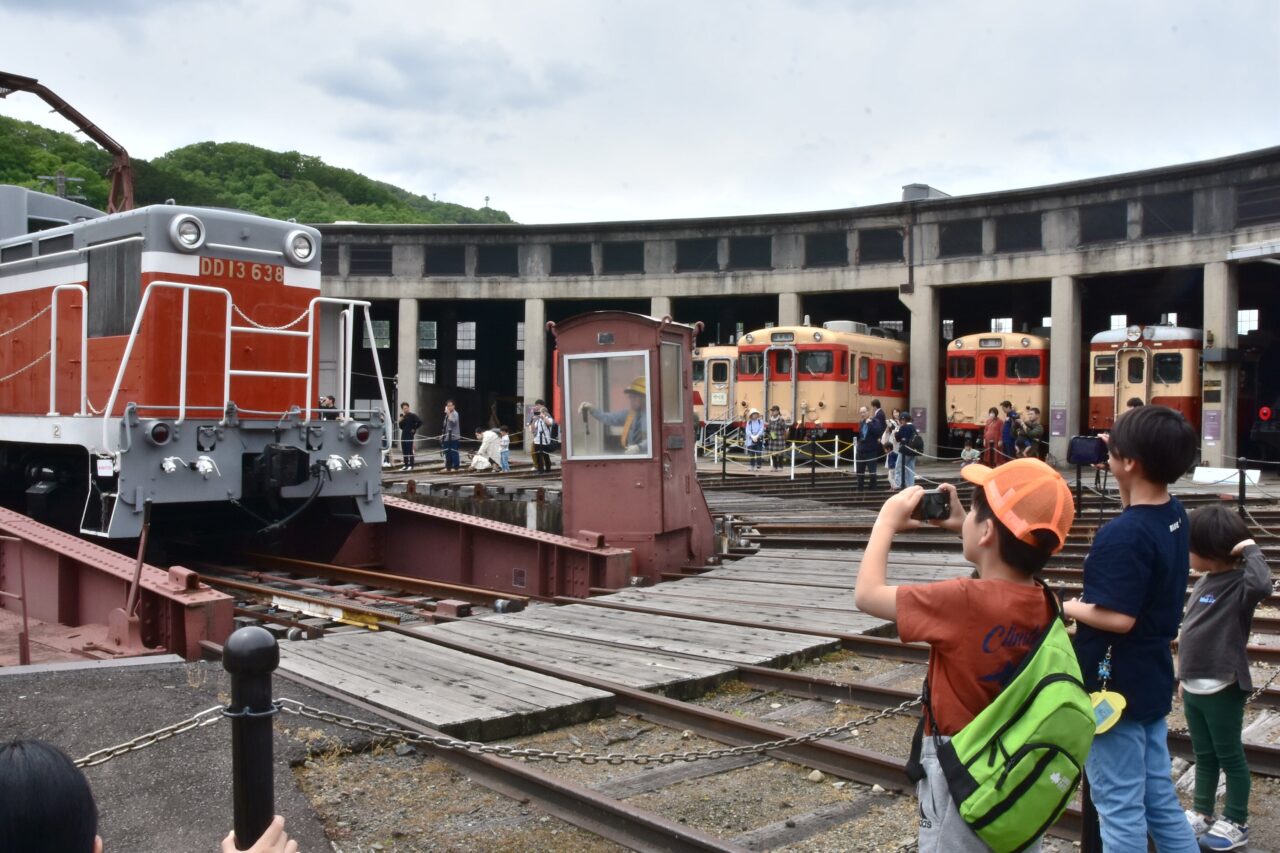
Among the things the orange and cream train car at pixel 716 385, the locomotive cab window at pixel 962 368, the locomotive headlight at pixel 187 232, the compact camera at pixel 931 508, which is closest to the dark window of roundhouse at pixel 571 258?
the orange and cream train car at pixel 716 385

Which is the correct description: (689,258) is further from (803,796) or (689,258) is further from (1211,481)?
(803,796)

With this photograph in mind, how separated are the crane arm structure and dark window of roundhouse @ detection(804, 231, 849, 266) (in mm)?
21040

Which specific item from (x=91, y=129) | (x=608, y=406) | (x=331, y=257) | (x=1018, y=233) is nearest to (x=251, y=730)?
(x=608, y=406)

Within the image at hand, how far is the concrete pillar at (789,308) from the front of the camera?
32781 millimetres

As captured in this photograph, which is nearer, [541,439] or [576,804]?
[576,804]

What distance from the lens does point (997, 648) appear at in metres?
2.80

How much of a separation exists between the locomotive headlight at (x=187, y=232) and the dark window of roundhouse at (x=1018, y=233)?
2424 centimetres

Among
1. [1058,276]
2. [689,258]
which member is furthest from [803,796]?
[689,258]

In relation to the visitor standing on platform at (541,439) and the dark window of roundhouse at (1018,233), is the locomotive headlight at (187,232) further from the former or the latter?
the dark window of roundhouse at (1018,233)

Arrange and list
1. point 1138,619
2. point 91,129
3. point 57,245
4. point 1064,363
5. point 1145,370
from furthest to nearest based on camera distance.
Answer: point 1064,363 → point 1145,370 → point 91,129 → point 57,245 → point 1138,619

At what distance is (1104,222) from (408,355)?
21.5 metres

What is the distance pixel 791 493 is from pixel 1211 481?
8.87 m

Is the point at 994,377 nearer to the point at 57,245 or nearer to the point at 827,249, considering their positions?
the point at 827,249

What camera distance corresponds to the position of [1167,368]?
2550 centimetres
